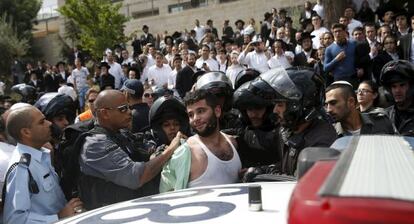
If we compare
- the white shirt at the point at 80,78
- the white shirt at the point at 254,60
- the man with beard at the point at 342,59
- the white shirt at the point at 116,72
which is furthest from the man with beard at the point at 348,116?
the white shirt at the point at 80,78

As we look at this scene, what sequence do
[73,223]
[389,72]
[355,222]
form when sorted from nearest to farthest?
[355,222] < [73,223] < [389,72]

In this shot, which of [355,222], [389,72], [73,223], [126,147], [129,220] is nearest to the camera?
[355,222]

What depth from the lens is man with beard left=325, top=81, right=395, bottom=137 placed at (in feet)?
13.3

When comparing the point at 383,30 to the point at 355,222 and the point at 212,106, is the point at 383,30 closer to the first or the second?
the point at 212,106

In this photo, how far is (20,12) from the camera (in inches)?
1716

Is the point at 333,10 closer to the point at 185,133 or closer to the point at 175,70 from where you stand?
the point at 175,70

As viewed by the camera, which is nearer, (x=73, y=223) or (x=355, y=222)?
(x=355, y=222)

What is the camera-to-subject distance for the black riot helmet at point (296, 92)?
11.7 ft

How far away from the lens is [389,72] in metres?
5.05

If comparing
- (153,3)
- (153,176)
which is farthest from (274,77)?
(153,3)

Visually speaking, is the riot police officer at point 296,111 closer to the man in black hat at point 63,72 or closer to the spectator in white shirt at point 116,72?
the spectator in white shirt at point 116,72

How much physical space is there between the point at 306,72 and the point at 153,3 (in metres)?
30.9

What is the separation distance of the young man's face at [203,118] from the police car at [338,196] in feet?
4.25

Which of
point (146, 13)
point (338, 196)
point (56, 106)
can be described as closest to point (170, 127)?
point (56, 106)
